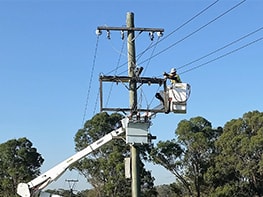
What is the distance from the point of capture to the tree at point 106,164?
39281 mm

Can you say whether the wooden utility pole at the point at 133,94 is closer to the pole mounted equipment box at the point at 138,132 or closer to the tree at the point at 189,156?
the pole mounted equipment box at the point at 138,132

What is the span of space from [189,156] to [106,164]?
6.73 meters

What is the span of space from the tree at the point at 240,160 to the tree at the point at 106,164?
219 inches

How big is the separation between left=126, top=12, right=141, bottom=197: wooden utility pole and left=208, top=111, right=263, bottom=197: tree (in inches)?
1106

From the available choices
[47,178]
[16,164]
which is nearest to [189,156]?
[16,164]

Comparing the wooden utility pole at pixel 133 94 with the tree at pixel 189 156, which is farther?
the tree at pixel 189 156

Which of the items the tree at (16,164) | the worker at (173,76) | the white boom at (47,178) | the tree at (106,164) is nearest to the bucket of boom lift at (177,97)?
the worker at (173,76)

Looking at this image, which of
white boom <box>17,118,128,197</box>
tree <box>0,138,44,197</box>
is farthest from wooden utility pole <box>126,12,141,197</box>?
tree <box>0,138,44,197</box>

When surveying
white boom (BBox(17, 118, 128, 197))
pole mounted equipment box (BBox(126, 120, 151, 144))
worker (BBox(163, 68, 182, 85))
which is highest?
worker (BBox(163, 68, 182, 85))

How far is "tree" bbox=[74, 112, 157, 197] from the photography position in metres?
39.3

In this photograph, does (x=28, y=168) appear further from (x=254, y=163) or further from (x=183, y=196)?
(x=254, y=163)

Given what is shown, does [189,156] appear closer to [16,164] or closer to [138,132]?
[16,164]

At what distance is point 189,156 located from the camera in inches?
1607

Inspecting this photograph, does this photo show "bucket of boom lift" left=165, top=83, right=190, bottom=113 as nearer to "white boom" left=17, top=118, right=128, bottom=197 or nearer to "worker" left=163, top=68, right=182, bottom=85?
"worker" left=163, top=68, right=182, bottom=85
